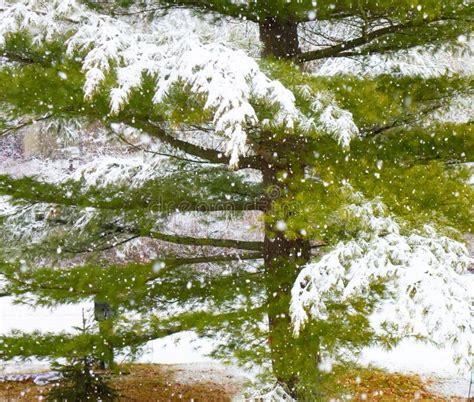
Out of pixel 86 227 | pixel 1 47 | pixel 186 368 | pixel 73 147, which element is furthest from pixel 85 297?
pixel 73 147

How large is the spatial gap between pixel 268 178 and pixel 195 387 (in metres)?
5.48

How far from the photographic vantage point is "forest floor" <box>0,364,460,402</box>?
31.8ft

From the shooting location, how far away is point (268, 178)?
654 centimetres

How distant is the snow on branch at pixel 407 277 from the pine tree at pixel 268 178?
0.05 ft

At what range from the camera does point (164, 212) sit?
21.8 feet

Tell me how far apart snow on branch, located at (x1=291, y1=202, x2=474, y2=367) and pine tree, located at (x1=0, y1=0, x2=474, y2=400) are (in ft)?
0.05

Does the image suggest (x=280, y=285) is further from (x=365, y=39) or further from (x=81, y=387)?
(x=81, y=387)

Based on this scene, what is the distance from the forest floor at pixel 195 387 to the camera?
9.68 meters

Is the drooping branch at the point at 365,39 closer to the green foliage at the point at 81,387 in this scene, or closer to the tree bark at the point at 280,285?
the tree bark at the point at 280,285

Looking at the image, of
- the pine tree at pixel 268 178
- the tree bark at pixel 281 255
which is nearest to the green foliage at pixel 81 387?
the pine tree at pixel 268 178

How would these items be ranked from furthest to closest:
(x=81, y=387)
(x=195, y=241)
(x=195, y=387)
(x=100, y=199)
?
(x=195, y=387), (x=81, y=387), (x=195, y=241), (x=100, y=199)

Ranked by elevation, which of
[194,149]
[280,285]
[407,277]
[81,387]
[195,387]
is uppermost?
[194,149]

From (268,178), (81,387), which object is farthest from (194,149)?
(81,387)

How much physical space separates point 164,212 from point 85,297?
1.32 metres
